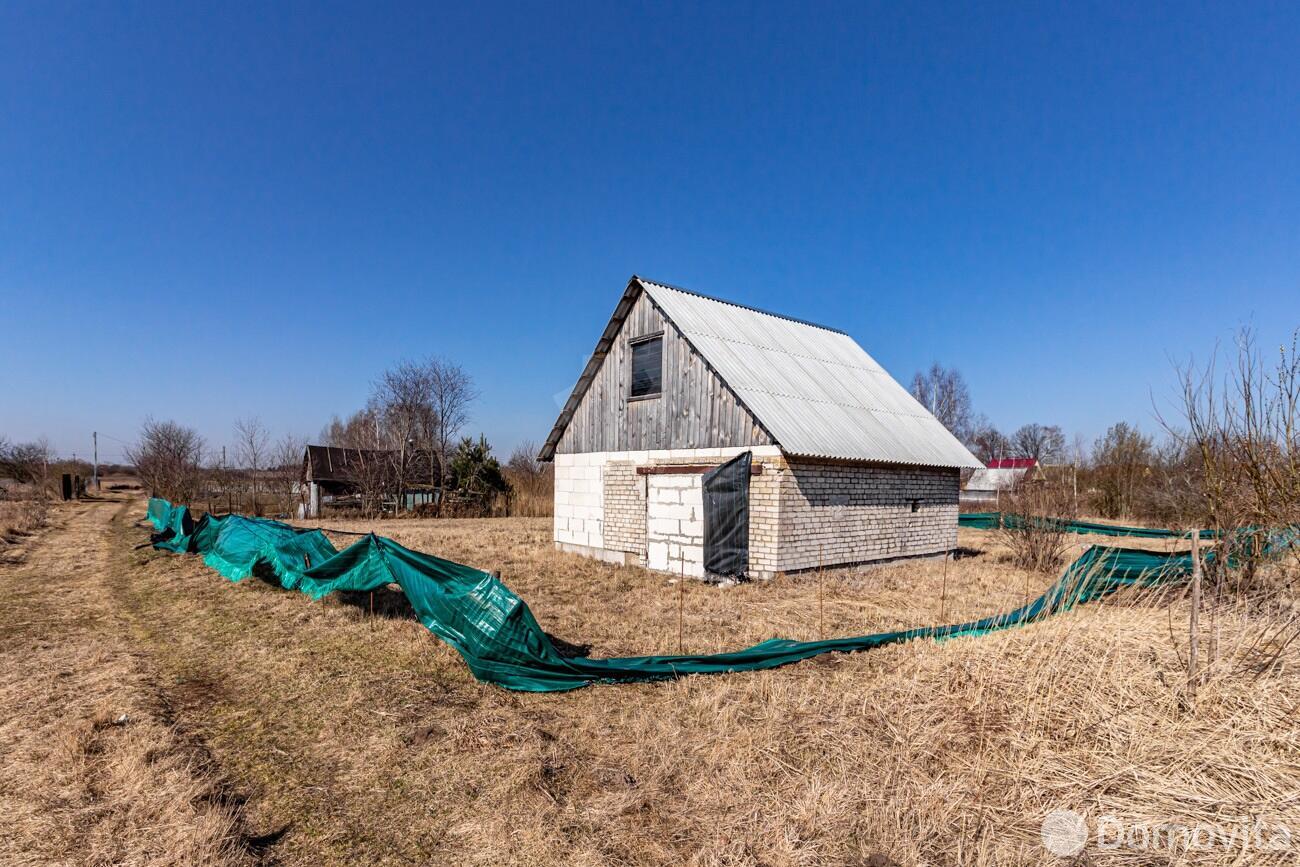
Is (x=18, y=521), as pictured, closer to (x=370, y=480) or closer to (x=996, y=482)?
(x=370, y=480)

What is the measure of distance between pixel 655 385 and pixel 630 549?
3.78 meters

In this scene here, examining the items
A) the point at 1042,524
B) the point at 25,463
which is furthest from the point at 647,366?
the point at 25,463

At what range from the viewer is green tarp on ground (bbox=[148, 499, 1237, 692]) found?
20.4 feet

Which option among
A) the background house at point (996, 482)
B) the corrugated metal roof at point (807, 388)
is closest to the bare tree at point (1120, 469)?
the background house at point (996, 482)

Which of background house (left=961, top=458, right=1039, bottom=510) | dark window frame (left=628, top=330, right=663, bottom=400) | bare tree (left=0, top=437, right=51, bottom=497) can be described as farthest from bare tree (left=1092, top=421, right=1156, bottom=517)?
bare tree (left=0, top=437, right=51, bottom=497)

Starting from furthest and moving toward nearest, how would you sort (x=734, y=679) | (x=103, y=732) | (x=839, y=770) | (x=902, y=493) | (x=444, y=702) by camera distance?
(x=902, y=493)
(x=734, y=679)
(x=444, y=702)
(x=103, y=732)
(x=839, y=770)

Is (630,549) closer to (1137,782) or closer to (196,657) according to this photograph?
(196,657)

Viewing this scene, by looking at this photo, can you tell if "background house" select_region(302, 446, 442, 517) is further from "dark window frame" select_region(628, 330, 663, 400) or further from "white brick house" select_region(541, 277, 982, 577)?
"dark window frame" select_region(628, 330, 663, 400)

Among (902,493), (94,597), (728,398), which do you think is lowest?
(94,597)

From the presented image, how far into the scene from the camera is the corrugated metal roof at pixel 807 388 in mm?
12516

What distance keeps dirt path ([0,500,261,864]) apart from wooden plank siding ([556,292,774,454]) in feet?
30.5

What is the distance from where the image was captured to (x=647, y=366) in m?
14.4

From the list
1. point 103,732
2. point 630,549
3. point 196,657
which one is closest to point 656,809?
point 103,732

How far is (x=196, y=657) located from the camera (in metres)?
7.11
